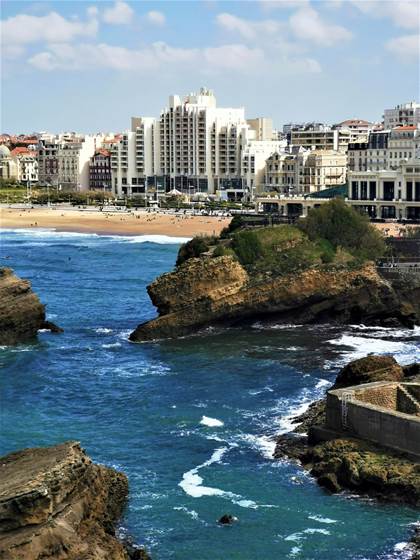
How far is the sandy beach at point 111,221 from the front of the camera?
13588 cm

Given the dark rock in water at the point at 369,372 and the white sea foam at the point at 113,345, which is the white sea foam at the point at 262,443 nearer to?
the dark rock in water at the point at 369,372

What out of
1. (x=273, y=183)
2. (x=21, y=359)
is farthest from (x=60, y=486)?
(x=273, y=183)

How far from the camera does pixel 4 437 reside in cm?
3931

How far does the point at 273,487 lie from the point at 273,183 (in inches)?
5374

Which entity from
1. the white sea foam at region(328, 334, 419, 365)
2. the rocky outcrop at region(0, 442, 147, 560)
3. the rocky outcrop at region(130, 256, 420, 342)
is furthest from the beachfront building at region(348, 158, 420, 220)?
the rocky outcrop at region(0, 442, 147, 560)

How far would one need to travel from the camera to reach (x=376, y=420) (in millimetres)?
35469

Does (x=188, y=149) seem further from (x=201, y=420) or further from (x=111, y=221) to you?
(x=201, y=420)

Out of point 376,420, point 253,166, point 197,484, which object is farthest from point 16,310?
point 253,166

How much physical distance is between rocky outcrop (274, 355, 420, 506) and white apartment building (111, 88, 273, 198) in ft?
457

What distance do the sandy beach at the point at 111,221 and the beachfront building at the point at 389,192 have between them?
15.7m

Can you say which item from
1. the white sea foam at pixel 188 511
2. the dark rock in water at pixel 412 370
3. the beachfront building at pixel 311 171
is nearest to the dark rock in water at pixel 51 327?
the dark rock in water at pixel 412 370

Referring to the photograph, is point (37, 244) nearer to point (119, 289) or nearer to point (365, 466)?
→ point (119, 289)

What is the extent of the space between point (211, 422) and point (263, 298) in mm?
19666

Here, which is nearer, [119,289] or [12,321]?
[12,321]
